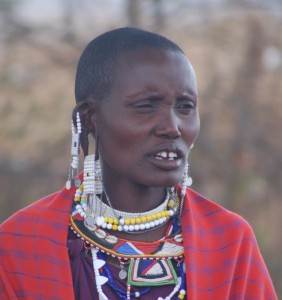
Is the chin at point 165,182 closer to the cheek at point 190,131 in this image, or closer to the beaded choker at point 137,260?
the cheek at point 190,131

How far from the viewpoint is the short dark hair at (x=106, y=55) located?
3678 millimetres

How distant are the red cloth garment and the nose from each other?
1.31ft

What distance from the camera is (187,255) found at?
12.1 ft

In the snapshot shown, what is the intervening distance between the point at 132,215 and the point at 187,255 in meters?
0.27

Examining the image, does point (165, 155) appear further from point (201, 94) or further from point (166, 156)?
point (201, 94)

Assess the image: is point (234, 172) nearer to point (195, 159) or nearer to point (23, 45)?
point (195, 159)

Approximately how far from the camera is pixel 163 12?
8719 millimetres

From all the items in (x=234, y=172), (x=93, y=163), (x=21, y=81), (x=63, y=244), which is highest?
(x=93, y=163)

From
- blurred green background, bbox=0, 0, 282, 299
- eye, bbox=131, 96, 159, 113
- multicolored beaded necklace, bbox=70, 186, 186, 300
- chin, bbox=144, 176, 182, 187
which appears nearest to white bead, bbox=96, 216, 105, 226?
multicolored beaded necklace, bbox=70, 186, 186, 300

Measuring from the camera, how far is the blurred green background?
8586 mm

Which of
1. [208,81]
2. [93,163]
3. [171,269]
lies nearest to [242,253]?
[171,269]

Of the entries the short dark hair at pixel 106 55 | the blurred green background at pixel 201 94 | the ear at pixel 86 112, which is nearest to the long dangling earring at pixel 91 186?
the ear at pixel 86 112

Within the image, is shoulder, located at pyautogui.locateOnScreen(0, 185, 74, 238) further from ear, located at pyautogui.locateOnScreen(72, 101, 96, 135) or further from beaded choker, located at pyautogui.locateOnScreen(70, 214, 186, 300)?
ear, located at pyautogui.locateOnScreen(72, 101, 96, 135)

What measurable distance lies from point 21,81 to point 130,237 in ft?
17.8
